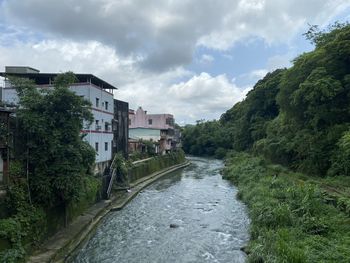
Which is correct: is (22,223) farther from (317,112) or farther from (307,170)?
(307,170)

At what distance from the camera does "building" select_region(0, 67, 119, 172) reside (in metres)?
26.1

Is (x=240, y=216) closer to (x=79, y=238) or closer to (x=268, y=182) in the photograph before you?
(x=268, y=182)

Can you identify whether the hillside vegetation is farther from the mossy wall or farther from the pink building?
the pink building

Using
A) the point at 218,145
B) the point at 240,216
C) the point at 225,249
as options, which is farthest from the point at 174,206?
the point at 218,145

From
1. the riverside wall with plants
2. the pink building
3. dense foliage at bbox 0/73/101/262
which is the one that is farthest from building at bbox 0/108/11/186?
the pink building

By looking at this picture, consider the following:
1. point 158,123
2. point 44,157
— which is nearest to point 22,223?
point 44,157

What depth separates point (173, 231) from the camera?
62.5ft

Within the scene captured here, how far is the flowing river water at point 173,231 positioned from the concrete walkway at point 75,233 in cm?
45

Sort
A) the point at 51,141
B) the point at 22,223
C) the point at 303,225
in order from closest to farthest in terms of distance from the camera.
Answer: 1. the point at 22,223
2. the point at 303,225
3. the point at 51,141

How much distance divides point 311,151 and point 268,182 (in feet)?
13.1

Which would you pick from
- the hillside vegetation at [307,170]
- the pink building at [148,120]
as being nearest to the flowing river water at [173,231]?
the hillside vegetation at [307,170]

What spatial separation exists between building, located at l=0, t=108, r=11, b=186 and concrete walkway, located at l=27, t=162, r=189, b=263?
11.1 ft

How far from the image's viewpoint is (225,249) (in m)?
16.0

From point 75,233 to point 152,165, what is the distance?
27004 millimetres
